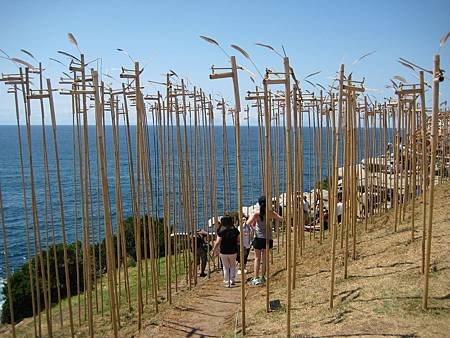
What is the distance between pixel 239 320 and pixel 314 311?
44.3 inches

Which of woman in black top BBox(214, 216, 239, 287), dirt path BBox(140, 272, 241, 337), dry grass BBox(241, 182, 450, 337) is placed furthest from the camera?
woman in black top BBox(214, 216, 239, 287)

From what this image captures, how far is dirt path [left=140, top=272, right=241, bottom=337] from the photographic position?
6.45m

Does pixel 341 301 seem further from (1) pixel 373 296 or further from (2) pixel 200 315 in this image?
(2) pixel 200 315

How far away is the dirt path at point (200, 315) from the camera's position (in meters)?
6.45

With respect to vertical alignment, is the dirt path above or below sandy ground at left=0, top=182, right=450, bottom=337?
below

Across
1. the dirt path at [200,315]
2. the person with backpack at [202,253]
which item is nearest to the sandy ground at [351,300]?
the dirt path at [200,315]

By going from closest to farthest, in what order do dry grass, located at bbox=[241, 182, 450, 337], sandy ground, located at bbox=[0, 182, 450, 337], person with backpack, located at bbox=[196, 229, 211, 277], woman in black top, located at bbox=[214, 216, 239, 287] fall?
dry grass, located at bbox=[241, 182, 450, 337] < sandy ground, located at bbox=[0, 182, 450, 337] < woman in black top, located at bbox=[214, 216, 239, 287] < person with backpack, located at bbox=[196, 229, 211, 277]

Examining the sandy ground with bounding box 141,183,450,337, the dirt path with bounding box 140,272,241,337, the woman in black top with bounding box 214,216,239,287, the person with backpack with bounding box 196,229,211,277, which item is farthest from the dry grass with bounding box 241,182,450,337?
the person with backpack with bounding box 196,229,211,277

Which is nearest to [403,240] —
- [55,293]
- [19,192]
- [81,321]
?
[81,321]

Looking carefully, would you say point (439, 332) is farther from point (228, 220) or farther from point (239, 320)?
point (228, 220)

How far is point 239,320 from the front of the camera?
6258mm

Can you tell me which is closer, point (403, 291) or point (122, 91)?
point (403, 291)

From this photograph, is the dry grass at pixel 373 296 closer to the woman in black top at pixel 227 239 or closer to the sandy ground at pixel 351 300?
the sandy ground at pixel 351 300

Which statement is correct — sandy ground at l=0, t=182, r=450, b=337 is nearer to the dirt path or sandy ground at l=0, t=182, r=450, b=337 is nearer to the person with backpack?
the dirt path
